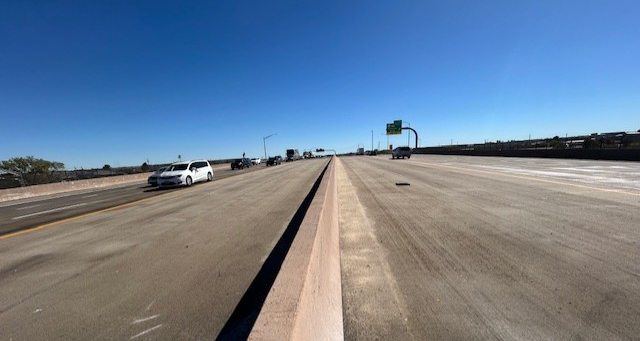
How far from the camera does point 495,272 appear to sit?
13.9 feet

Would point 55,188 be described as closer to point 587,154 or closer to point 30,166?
point 30,166

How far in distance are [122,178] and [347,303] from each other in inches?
1492

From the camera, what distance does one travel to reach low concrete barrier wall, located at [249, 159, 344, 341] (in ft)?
8.00

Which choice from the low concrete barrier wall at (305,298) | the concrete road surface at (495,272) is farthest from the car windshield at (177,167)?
the low concrete barrier wall at (305,298)

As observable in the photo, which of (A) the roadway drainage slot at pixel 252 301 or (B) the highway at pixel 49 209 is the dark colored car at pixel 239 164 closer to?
(B) the highway at pixel 49 209

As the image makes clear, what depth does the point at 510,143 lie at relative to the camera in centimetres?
5134

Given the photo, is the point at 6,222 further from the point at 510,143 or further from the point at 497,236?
the point at 510,143

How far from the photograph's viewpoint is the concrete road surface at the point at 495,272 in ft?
9.96

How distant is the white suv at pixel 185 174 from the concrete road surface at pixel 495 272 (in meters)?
16.3

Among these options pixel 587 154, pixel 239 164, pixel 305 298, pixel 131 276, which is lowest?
pixel 587 154

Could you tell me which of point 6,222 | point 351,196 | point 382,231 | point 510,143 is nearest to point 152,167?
point 6,222

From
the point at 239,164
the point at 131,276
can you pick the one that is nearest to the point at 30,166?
the point at 239,164

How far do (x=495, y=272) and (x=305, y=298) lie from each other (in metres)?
2.65

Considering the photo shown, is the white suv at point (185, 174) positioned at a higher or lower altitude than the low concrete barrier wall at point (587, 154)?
higher
